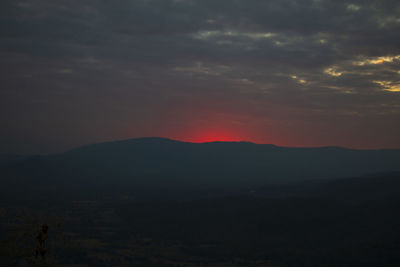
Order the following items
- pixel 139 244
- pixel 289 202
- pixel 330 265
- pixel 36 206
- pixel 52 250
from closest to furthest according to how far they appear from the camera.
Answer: pixel 330 265 < pixel 52 250 < pixel 139 244 < pixel 289 202 < pixel 36 206

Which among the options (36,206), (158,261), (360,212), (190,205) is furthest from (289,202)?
(36,206)

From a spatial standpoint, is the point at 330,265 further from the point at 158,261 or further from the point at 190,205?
the point at 190,205

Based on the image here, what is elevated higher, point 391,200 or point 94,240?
point 391,200

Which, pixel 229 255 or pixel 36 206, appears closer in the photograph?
pixel 229 255

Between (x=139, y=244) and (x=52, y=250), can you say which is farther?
(x=139, y=244)

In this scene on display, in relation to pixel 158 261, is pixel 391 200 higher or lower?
higher

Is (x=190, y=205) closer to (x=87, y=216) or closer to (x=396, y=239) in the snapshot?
(x=87, y=216)

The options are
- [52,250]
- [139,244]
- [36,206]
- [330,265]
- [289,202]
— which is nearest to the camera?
[330,265]

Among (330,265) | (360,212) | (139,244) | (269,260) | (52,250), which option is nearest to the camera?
(330,265)

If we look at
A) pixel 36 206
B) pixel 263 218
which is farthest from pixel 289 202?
pixel 36 206
